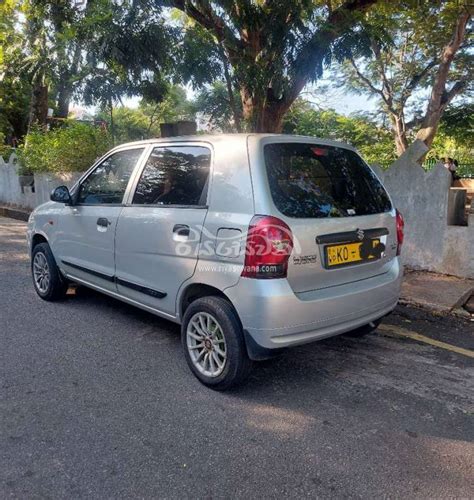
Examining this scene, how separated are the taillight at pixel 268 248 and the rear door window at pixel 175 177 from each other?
0.58 m

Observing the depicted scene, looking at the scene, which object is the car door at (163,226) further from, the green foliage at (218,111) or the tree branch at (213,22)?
the green foliage at (218,111)

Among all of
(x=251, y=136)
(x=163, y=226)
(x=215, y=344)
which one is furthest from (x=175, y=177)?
(x=215, y=344)

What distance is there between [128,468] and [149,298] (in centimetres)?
153

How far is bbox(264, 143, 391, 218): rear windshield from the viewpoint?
10.0ft

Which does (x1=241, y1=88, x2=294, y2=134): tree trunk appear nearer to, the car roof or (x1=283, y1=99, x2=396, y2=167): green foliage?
the car roof

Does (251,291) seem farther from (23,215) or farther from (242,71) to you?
(23,215)

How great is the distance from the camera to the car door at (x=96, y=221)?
A: 4.12 meters

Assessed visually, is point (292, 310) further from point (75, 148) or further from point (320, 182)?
point (75, 148)

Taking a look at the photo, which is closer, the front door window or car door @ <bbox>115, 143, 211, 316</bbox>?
car door @ <bbox>115, 143, 211, 316</bbox>

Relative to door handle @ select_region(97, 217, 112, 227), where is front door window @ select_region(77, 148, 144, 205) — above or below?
above

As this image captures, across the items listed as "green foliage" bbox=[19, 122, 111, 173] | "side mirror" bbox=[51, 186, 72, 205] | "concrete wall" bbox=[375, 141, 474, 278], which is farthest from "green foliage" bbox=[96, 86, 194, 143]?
"side mirror" bbox=[51, 186, 72, 205]

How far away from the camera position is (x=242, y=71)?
7246 mm

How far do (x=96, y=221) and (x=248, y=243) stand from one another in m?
1.93

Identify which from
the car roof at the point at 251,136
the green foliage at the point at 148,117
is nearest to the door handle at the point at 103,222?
the car roof at the point at 251,136
